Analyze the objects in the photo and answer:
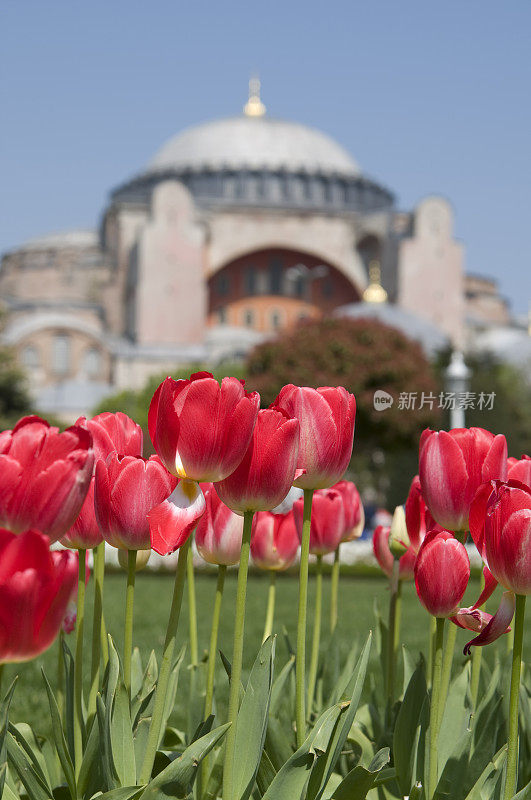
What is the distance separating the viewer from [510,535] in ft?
3.97

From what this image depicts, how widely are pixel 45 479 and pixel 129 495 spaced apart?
0.88 ft

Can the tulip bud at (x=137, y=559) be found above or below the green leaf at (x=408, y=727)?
above

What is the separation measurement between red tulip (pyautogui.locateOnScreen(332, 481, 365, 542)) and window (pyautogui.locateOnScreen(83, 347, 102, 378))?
138 ft

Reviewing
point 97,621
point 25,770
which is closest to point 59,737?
point 25,770

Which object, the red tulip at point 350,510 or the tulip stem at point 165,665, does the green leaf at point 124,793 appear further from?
the red tulip at point 350,510

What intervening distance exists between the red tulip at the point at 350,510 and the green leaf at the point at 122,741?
0.76 metres

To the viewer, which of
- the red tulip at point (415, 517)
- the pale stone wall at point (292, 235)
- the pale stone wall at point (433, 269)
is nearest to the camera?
the red tulip at point (415, 517)

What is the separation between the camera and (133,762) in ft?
4.33

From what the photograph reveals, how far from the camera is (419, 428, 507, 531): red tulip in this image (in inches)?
55.9

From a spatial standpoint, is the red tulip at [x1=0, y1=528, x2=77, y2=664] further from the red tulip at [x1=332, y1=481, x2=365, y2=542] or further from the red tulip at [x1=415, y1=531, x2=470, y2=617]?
the red tulip at [x1=332, y1=481, x2=365, y2=542]

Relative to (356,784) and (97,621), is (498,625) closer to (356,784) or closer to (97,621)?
(356,784)

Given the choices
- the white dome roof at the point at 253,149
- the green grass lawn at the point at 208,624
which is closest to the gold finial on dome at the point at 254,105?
the white dome roof at the point at 253,149

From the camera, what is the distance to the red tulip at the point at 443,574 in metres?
1.33

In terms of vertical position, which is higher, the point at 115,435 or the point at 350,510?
the point at 115,435
